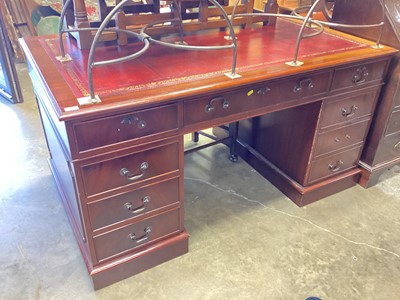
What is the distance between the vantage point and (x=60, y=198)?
1.93 m

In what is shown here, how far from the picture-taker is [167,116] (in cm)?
122

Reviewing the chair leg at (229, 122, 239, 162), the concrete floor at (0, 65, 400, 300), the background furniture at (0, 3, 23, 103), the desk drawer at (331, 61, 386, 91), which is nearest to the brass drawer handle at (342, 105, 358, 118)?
the desk drawer at (331, 61, 386, 91)

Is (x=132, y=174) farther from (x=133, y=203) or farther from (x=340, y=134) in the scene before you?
(x=340, y=134)

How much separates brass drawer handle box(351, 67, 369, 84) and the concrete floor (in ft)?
2.24

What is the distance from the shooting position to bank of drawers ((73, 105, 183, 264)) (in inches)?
45.4

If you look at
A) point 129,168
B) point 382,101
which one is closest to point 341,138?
point 382,101

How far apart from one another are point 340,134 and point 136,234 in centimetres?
112

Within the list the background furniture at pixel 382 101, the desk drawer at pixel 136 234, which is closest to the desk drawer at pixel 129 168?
the desk drawer at pixel 136 234

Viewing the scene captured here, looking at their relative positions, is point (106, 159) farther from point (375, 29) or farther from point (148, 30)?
point (375, 29)

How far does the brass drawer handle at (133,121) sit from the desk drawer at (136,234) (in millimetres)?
434

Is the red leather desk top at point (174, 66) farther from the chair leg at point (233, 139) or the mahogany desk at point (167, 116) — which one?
the chair leg at point (233, 139)

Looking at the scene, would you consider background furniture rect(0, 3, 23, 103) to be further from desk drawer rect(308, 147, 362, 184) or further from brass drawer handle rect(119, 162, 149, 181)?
desk drawer rect(308, 147, 362, 184)

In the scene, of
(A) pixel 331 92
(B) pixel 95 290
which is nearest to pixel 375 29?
(A) pixel 331 92

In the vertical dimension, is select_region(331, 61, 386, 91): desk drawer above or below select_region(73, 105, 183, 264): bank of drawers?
above
